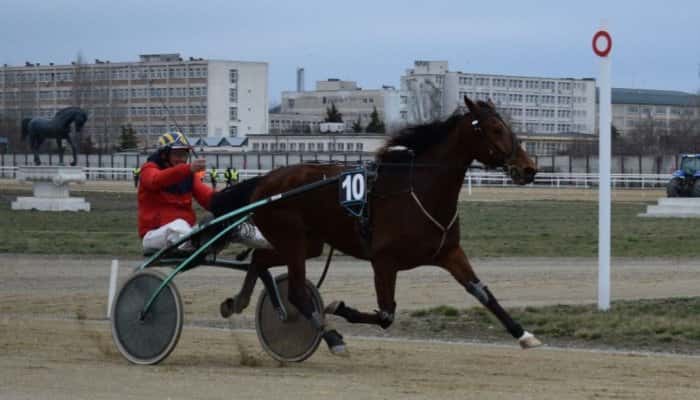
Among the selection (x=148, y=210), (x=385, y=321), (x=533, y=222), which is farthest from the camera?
(x=533, y=222)

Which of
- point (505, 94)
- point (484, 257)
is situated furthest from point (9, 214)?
point (505, 94)

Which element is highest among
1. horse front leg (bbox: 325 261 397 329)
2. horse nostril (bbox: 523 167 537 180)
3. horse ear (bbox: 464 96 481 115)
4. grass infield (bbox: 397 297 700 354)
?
horse ear (bbox: 464 96 481 115)

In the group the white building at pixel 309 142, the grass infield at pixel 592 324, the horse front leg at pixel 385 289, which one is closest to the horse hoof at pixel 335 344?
the horse front leg at pixel 385 289

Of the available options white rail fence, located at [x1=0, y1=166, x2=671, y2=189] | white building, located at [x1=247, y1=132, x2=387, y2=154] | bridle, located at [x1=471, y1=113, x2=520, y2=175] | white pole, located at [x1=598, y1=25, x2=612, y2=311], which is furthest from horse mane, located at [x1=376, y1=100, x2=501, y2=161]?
white building, located at [x1=247, y1=132, x2=387, y2=154]

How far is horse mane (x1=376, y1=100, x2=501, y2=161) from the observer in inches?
384

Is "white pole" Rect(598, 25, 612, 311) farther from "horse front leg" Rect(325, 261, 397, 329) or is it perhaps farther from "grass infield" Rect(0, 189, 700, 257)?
"grass infield" Rect(0, 189, 700, 257)

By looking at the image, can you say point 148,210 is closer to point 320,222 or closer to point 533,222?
point 320,222

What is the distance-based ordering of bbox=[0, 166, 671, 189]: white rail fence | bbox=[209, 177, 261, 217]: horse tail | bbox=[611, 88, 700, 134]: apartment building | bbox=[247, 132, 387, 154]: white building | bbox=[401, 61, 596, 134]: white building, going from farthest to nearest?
bbox=[611, 88, 700, 134]: apartment building < bbox=[401, 61, 596, 134]: white building < bbox=[247, 132, 387, 154]: white building < bbox=[0, 166, 671, 189]: white rail fence < bbox=[209, 177, 261, 217]: horse tail

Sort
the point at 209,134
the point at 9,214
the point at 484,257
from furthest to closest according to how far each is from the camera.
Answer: the point at 209,134 → the point at 9,214 → the point at 484,257

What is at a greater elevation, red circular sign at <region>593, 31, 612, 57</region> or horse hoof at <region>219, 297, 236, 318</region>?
red circular sign at <region>593, 31, 612, 57</region>

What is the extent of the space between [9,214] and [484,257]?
17.6 metres

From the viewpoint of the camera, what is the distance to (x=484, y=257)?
2181 centimetres

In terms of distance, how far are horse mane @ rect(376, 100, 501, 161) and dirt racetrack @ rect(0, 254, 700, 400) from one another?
158 cm

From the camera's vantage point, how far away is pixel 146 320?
9977mm
